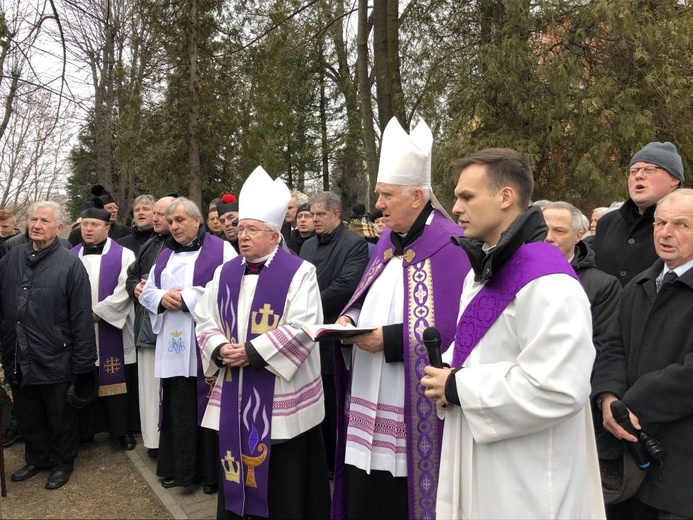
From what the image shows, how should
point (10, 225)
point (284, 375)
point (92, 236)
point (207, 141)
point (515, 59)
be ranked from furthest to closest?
point (207, 141), point (515, 59), point (10, 225), point (92, 236), point (284, 375)

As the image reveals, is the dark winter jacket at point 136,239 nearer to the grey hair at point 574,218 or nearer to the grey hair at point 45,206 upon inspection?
the grey hair at point 45,206

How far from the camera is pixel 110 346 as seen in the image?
5.42 meters

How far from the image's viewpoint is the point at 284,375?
342 centimetres

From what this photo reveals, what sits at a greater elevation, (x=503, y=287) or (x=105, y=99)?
(x=105, y=99)

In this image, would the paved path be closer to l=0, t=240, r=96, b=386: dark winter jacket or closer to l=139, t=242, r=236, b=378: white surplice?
l=139, t=242, r=236, b=378: white surplice

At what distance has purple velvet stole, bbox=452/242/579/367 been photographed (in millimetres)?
1980

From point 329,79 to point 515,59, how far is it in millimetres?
12288

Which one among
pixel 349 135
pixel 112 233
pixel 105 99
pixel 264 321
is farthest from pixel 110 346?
pixel 349 135

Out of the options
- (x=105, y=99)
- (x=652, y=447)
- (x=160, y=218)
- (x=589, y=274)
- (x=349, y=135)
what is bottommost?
(x=652, y=447)

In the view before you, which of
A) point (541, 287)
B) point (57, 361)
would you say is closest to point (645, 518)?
point (541, 287)

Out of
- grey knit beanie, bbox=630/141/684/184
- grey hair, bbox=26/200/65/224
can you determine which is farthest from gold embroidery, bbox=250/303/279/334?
grey knit beanie, bbox=630/141/684/184

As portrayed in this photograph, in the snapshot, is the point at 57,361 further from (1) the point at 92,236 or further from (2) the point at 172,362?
(1) the point at 92,236

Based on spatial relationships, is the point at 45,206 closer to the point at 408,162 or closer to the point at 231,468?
the point at 231,468

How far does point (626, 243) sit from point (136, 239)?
483 cm
